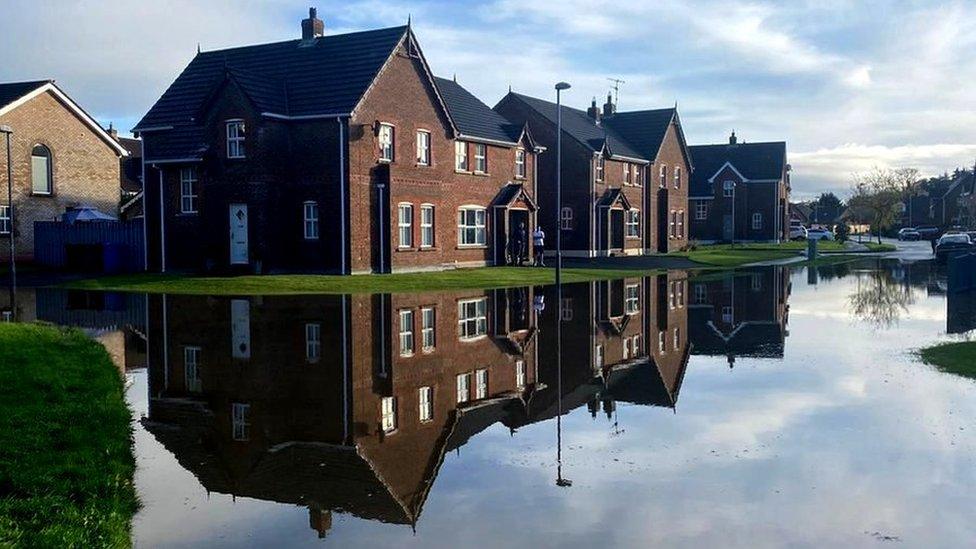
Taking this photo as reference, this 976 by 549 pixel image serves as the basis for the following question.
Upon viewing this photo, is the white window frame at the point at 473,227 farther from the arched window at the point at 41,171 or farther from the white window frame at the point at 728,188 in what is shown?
the white window frame at the point at 728,188

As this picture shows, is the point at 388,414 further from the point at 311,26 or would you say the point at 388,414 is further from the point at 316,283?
the point at 311,26

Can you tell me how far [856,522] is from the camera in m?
7.02

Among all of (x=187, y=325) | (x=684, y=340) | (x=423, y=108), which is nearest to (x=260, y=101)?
(x=423, y=108)

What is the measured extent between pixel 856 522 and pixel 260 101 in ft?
98.9

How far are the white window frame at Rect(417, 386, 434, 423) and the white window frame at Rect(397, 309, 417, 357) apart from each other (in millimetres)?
3033

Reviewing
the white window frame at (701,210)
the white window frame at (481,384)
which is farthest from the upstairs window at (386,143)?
the white window frame at (701,210)

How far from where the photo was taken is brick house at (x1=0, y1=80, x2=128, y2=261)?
139 feet

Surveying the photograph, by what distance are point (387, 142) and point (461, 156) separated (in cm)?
647

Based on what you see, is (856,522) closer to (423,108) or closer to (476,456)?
(476,456)

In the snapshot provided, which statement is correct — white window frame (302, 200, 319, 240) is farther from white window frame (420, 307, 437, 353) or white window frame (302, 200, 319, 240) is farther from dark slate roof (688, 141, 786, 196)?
dark slate roof (688, 141, 786, 196)

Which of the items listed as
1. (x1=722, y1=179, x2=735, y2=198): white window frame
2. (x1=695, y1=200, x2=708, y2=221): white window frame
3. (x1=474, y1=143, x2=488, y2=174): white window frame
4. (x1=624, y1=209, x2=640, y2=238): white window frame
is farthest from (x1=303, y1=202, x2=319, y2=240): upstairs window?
(x1=722, y1=179, x2=735, y2=198): white window frame

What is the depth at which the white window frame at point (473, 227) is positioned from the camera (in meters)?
41.4

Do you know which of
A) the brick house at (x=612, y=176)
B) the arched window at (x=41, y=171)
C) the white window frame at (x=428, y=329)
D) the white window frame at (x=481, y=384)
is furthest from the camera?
the brick house at (x=612, y=176)

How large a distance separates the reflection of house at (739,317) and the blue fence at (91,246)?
23.5m
